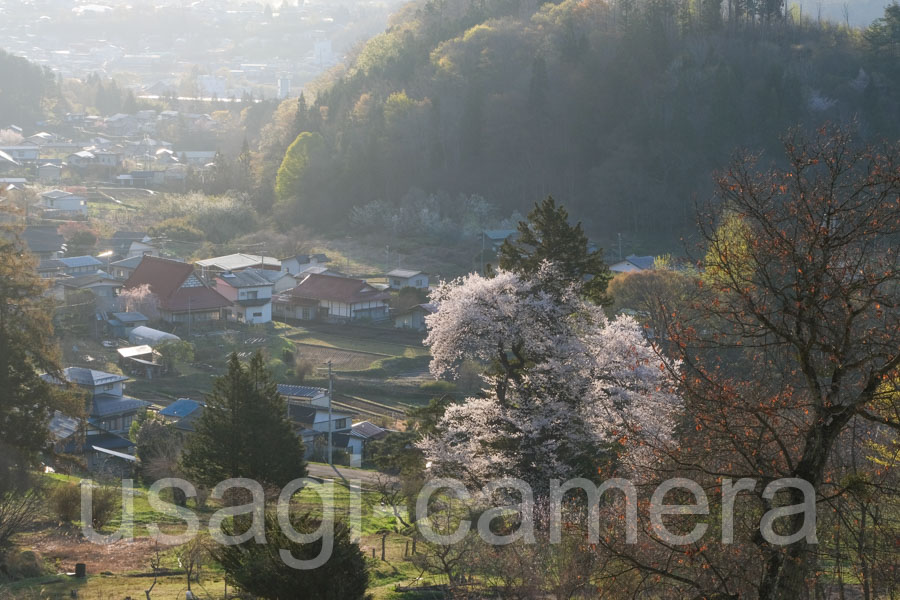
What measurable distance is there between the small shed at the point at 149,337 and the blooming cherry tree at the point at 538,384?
1211 centimetres

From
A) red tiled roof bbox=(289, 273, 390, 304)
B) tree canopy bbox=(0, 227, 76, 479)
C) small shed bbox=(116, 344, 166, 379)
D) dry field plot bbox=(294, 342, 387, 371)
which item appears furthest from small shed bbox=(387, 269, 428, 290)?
tree canopy bbox=(0, 227, 76, 479)

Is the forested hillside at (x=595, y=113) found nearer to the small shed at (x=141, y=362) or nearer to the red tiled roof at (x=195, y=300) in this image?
the red tiled roof at (x=195, y=300)

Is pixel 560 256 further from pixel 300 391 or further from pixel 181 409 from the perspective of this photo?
pixel 300 391

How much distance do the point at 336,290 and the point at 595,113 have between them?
16.9 meters

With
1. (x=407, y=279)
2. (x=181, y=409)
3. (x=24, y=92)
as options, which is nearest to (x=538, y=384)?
(x=181, y=409)

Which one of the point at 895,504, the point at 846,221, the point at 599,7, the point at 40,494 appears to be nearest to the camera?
the point at 846,221

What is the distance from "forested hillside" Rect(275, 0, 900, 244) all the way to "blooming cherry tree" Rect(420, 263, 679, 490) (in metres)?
23.7

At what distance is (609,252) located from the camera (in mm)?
30172

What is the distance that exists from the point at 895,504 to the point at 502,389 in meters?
5.08

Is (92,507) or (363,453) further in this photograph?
(363,453)

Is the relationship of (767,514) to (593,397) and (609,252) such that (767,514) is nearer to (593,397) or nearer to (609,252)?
(593,397)

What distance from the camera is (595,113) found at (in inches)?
1502

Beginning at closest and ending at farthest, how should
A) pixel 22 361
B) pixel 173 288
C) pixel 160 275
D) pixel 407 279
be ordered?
pixel 22 361 → pixel 173 288 → pixel 160 275 → pixel 407 279

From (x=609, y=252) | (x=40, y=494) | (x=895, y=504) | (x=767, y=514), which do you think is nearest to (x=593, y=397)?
(x=895, y=504)
